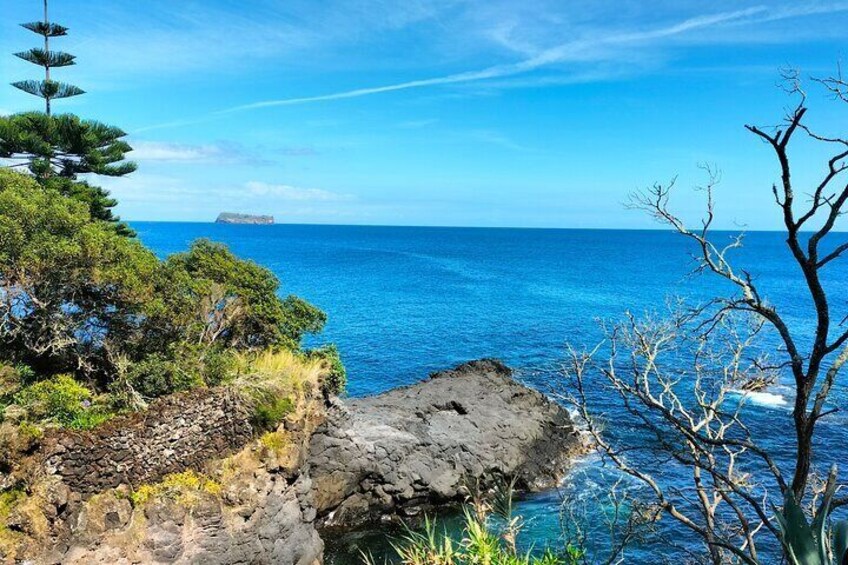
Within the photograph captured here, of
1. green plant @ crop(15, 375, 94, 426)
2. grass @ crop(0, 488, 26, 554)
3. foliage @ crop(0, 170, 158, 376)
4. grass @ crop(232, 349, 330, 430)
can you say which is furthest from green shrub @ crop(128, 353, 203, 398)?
grass @ crop(0, 488, 26, 554)

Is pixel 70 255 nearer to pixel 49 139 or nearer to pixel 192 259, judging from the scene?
pixel 192 259

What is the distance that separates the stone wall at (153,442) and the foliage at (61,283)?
8.60 feet

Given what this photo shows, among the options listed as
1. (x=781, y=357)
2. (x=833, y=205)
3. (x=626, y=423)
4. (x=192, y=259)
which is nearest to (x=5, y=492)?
(x=192, y=259)

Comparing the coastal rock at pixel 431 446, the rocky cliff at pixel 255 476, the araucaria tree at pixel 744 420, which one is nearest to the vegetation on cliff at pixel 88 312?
the rocky cliff at pixel 255 476

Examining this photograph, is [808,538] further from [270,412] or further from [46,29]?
[46,29]

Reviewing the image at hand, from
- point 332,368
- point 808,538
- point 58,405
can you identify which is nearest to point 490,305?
point 332,368

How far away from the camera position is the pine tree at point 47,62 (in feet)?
80.4

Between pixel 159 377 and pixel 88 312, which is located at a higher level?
pixel 88 312

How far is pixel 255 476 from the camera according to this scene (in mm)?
17391

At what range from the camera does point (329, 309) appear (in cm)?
5984

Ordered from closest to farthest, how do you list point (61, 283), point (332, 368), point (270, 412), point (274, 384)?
point (61, 283) → point (270, 412) → point (274, 384) → point (332, 368)

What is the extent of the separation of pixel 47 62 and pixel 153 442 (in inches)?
736

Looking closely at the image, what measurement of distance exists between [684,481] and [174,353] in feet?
63.7

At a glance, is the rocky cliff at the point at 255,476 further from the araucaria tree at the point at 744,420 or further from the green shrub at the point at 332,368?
the araucaria tree at the point at 744,420
